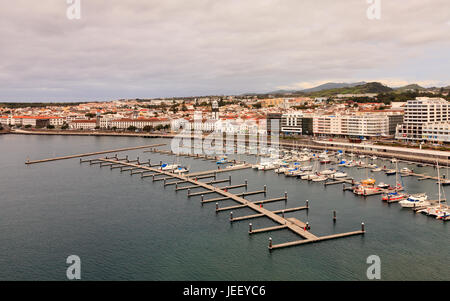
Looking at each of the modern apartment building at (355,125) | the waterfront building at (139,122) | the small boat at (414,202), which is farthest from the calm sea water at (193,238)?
the waterfront building at (139,122)

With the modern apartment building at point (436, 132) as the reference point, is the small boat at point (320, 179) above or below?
below

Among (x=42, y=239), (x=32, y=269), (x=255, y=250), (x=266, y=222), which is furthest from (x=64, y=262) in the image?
(x=266, y=222)

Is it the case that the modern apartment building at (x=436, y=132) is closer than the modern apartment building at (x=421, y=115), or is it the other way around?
the modern apartment building at (x=436, y=132)

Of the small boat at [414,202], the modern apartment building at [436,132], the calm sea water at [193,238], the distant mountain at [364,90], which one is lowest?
the calm sea water at [193,238]

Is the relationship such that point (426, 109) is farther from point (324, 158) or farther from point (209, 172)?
point (209, 172)

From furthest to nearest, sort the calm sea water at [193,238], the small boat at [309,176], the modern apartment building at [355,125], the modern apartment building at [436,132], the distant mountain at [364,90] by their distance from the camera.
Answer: the distant mountain at [364,90] < the modern apartment building at [355,125] < the modern apartment building at [436,132] < the small boat at [309,176] < the calm sea water at [193,238]

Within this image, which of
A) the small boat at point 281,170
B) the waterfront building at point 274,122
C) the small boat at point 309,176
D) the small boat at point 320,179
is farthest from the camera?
the waterfront building at point 274,122

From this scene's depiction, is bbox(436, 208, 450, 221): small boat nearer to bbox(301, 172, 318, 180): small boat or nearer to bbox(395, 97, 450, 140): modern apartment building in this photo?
bbox(301, 172, 318, 180): small boat

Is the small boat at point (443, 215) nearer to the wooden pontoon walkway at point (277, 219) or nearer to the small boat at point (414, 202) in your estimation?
the small boat at point (414, 202)

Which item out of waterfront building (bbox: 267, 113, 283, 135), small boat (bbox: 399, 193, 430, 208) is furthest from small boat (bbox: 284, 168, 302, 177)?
waterfront building (bbox: 267, 113, 283, 135)
